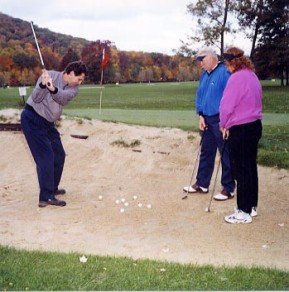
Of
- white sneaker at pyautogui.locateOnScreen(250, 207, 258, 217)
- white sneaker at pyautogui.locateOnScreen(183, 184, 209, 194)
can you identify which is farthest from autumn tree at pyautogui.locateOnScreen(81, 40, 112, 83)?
white sneaker at pyautogui.locateOnScreen(250, 207, 258, 217)

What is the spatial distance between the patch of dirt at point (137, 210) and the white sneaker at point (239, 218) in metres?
0.10

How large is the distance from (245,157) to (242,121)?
1.52 feet

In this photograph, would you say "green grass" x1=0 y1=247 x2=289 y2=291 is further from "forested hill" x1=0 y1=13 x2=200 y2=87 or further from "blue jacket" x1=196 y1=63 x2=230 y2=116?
"forested hill" x1=0 y1=13 x2=200 y2=87

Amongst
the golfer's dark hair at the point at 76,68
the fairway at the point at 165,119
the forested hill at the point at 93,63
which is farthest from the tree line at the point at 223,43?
the golfer's dark hair at the point at 76,68

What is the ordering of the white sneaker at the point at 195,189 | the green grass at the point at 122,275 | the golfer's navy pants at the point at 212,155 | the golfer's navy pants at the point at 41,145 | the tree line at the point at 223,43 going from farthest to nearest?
the tree line at the point at 223,43 < the white sneaker at the point at 195,189 < the golfer's navy pants at the point at 212,155 < the golfer's navy pants at the point at 41,145 < the green grass at the point at 122,275

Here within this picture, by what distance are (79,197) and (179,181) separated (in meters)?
1.86

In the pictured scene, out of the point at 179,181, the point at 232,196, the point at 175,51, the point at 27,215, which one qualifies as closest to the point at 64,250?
the point at 27,215

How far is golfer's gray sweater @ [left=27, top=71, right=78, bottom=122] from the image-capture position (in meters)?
6.59

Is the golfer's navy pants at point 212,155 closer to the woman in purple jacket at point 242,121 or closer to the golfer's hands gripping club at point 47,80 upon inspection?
the woman in purple jacket at point 242,121

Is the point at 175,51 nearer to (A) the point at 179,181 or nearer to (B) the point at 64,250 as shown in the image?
(A) the point at 179,181

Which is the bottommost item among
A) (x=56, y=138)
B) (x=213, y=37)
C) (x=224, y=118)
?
(x=56, y=138)

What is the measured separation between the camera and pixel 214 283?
13.3 feet

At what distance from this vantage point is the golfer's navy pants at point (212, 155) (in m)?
7.09

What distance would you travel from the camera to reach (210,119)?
7.15 m
